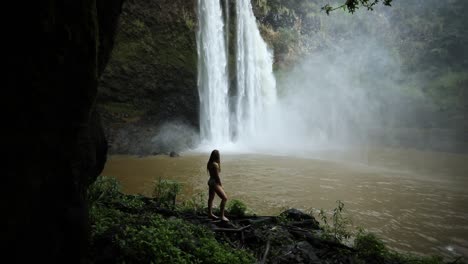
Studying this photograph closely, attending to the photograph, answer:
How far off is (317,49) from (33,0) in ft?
113

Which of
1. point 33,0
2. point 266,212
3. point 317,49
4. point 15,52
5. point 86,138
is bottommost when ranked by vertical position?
point 266,212

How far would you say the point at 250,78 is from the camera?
1033 inches

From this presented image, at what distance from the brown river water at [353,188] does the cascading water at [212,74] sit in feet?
14.6

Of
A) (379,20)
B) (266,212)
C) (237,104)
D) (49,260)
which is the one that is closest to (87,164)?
(49,260)

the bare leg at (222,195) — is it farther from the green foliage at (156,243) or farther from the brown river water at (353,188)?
the brown river water at (353,188)

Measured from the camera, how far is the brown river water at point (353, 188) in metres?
7.63

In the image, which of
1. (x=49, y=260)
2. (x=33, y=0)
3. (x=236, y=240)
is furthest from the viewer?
(x=236, y=240)

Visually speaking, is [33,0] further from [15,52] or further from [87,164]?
[87,164]

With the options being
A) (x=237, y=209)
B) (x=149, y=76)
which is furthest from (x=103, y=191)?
(x=149, y=76)

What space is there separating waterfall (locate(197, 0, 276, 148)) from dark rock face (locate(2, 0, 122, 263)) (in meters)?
18.4

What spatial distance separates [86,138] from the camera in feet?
13.4

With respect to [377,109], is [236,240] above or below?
below

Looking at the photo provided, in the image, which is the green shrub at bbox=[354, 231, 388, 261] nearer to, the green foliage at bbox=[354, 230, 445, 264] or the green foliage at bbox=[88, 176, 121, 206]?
the green foliage at bbox=[354, 230, 445, 264]

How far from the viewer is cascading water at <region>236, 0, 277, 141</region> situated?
25266 millimetres
